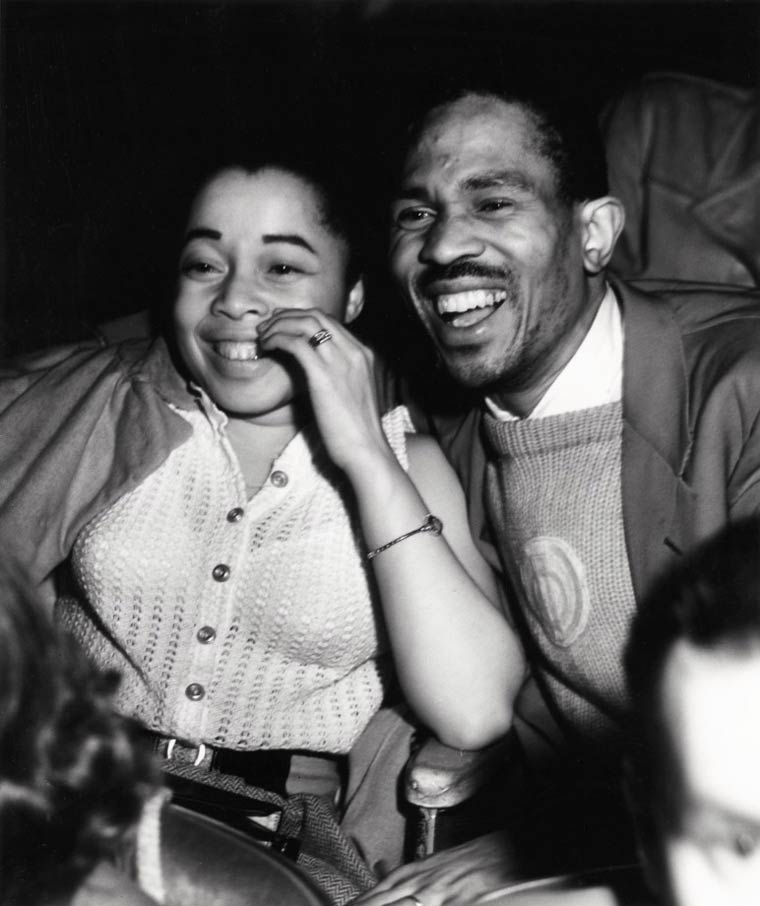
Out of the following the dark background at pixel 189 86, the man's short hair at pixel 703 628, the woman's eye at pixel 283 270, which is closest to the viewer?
the man's short hair at pixel 703 628

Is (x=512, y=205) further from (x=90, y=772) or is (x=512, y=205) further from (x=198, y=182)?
(x=90, y=772)

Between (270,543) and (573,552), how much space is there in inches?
11.3

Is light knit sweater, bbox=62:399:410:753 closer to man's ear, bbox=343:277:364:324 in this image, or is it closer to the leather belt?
the leather belt

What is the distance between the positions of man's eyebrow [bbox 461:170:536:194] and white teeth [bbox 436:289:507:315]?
3.7 inches

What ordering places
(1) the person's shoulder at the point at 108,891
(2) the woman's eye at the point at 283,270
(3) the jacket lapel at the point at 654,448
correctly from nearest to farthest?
(1) the person's shoulder at the point at 108,891, (3) the jacket lapel at the point at 654,448, (2) the woman's eye at the point at 283,270

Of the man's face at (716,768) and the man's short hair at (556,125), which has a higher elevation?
the man's short hair at (556,125)

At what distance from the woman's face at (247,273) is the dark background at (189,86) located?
0.08m

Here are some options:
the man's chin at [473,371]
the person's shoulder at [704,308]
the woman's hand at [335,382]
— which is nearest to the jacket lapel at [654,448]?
the person's shoulder at [704,308]

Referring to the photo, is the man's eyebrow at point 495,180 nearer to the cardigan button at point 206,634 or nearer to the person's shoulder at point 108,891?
the cardigan button at point 206,634

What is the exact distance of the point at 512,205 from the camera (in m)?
0.98

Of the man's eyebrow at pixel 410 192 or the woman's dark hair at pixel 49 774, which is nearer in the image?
the woman's dark hair at pixel 49 774

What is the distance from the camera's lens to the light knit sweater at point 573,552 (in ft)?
3.10

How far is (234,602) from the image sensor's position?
1.00m

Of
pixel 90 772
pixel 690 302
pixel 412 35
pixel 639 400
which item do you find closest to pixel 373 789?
pixel 90 772
